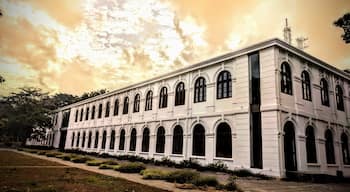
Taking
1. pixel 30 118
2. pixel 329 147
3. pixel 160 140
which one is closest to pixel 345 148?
pixel 329 147

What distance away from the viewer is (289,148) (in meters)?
14.5

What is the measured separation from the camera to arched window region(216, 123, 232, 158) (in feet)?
53.3

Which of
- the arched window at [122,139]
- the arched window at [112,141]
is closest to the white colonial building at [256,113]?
the arched window at [122,139]

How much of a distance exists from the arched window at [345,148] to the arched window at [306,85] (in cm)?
488

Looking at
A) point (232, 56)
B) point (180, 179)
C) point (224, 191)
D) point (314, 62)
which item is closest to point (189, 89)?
point (232, 56)

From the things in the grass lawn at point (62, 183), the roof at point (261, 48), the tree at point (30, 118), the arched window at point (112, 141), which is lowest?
the grass lawn at point (62, 183)

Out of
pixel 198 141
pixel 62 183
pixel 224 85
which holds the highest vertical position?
pixel 224 85

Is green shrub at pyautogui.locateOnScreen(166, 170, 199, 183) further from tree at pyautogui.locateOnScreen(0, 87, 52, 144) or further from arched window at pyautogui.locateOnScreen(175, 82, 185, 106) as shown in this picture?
tree at pyautogui.locateOnScreen(0, 87, 52, 144)

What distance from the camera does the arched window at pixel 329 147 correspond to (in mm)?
16922

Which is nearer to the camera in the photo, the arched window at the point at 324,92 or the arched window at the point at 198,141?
the arched window at the point at 198,141

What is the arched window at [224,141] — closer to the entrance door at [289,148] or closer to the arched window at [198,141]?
the arched window at [198,141]

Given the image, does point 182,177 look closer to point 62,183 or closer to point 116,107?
point 62,183

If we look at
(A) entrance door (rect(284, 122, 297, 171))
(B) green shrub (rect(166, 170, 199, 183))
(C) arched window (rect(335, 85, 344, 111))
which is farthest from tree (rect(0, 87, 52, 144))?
(C) arched window (rect(335, 85, 344, 111))

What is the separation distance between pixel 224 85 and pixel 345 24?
8.65m
